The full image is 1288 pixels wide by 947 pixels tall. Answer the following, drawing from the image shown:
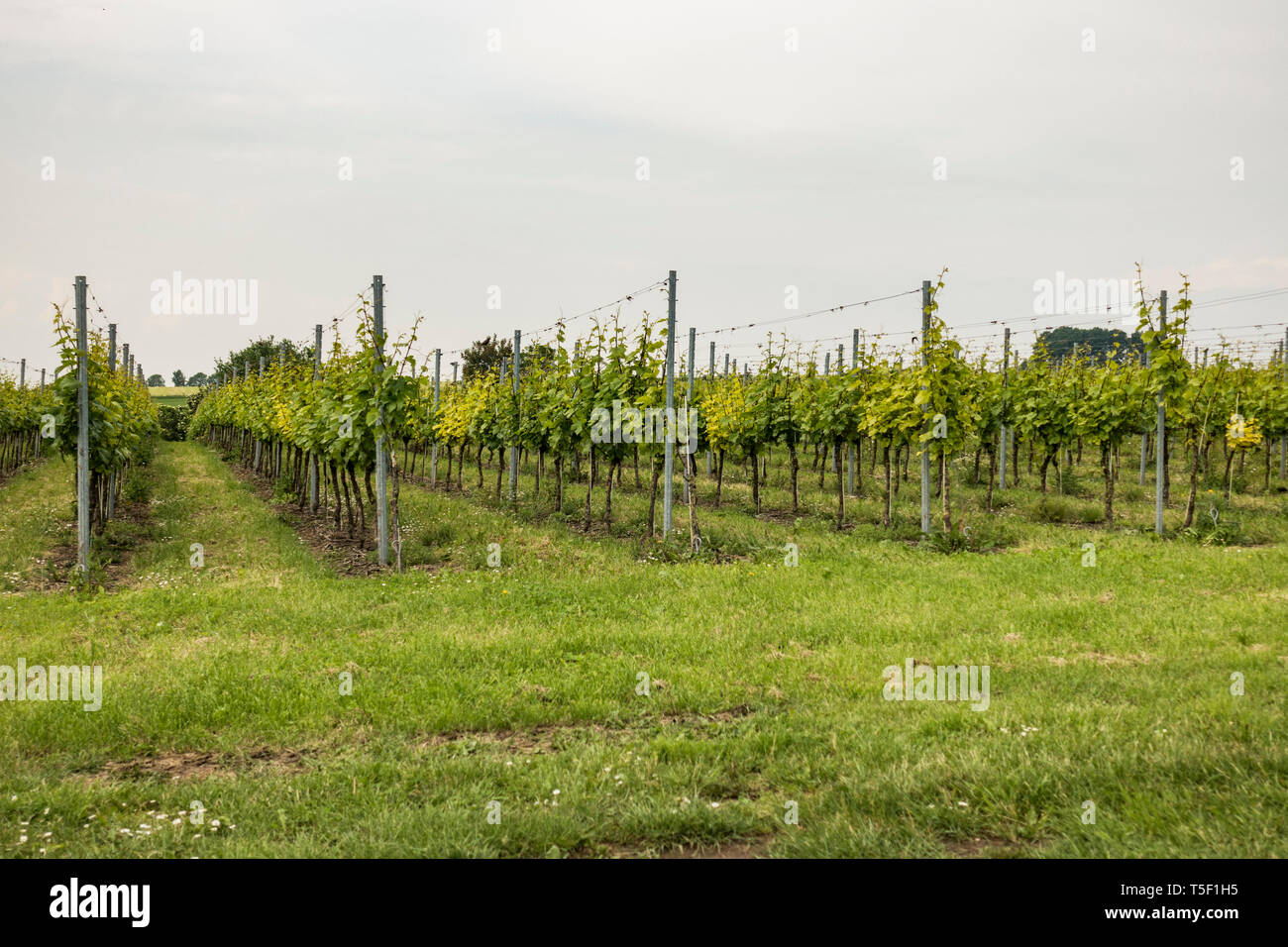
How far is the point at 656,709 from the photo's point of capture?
716 centimetres

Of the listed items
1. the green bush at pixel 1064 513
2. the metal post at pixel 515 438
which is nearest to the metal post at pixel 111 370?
the metal post at pixel 515 438

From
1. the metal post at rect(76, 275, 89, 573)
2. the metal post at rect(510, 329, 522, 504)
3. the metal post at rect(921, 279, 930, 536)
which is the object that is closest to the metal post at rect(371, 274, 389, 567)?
the metal post at rect(76, 275, 89, 573)

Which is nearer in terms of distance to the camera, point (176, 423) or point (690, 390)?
point (690, 390)

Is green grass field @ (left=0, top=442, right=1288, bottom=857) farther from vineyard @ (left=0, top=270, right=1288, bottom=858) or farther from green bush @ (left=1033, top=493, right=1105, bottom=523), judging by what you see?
green bush @ (left=1033, top=493, right=1105, bottom=523)

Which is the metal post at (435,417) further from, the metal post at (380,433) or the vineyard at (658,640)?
the metal post at (380,433)

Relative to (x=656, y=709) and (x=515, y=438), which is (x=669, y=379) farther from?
(x=656, y=709)

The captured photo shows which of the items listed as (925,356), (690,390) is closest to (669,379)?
(690,390)

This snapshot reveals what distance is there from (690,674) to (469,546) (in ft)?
25.8

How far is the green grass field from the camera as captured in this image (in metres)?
4.92

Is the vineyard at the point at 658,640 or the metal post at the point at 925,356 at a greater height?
the metal post at the point at 925,356

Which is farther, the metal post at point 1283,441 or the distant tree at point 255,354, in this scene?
the distant tree at point 255,354

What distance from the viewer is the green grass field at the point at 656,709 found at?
16.1 feet

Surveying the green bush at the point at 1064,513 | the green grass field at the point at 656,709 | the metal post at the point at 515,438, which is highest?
the metal post at the point at 515,438
